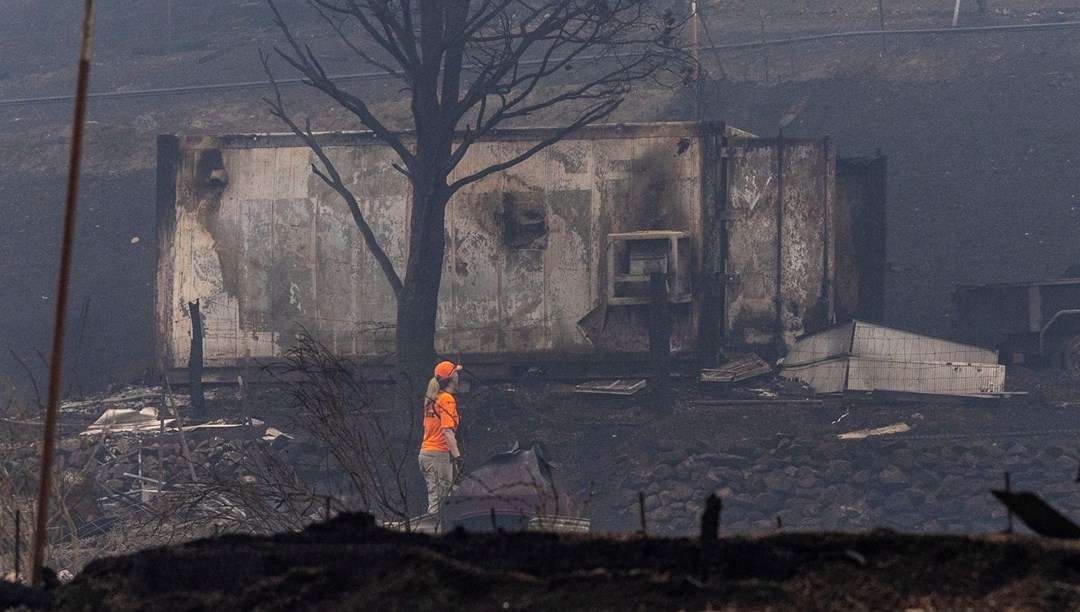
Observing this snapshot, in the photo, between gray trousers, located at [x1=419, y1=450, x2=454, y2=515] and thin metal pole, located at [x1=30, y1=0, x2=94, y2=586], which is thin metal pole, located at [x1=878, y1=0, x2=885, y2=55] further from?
thin metal pole, located at [x1=30, y1=0, x2=94, y2=586]

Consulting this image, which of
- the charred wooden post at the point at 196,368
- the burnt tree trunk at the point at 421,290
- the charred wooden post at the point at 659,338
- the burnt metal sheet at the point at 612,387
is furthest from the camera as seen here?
the charred wooden post at the point at 196,368

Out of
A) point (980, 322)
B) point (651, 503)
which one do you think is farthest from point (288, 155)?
point (980, 322)

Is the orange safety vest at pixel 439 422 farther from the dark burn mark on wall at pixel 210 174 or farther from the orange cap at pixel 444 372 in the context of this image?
the dark burn mark on wall at pixel 210 174

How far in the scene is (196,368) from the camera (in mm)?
14070

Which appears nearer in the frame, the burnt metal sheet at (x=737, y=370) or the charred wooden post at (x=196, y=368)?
the burnt metal sheet at (x=737, y=370)

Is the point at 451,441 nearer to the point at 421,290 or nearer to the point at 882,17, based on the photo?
the point at 421,290

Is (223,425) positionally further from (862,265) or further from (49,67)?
(49,67)

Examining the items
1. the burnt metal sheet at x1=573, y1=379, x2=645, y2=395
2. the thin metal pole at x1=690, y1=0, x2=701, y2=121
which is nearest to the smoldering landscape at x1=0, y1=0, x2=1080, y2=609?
the burnt metal sheet at x1=573, y1=379, x2=645, y2=395

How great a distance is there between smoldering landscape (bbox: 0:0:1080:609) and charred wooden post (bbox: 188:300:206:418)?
1.14 feet

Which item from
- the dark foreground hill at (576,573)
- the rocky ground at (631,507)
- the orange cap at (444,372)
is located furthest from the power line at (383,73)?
the dark foreground hill at (576,573)

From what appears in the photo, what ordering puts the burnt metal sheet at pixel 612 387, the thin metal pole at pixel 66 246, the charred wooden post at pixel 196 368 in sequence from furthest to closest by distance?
the charred wooden post at pixel 196 368 < the burnt metal sheet at pixel 612 387 < the thin metal pole at pixel 66 246

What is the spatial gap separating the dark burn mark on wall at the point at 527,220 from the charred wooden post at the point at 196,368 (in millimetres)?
4218

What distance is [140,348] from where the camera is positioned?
18.0 metres

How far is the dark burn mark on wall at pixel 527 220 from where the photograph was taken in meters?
14.3
